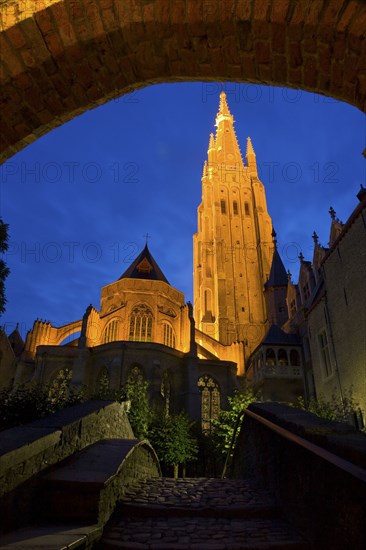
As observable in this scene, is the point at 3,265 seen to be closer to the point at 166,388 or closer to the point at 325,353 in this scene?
the point at 325,353

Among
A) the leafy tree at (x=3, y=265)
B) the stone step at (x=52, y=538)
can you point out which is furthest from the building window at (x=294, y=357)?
the stone step at (x=52, y=538)

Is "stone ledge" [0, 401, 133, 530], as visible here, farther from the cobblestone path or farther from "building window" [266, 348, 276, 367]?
"building window" [266, 348, 276, 367]

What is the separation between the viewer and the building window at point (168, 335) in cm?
3497

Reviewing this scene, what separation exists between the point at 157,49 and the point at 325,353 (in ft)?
65.8

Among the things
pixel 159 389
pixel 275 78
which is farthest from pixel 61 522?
pixel 159 389

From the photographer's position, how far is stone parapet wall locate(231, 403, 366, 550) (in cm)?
327

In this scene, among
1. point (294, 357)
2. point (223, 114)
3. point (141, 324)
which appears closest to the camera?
point (294, 357)

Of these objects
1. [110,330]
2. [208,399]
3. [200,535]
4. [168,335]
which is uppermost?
[110,330]

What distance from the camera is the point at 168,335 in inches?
1391

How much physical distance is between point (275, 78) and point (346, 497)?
3.80 m

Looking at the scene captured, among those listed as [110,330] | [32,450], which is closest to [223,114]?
[110,330]

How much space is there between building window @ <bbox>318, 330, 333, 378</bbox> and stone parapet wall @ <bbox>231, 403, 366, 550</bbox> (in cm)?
1459

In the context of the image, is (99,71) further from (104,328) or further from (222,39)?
(104,328)

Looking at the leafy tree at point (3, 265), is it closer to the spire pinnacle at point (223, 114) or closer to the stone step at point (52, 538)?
the stone step at point (52, 538)
